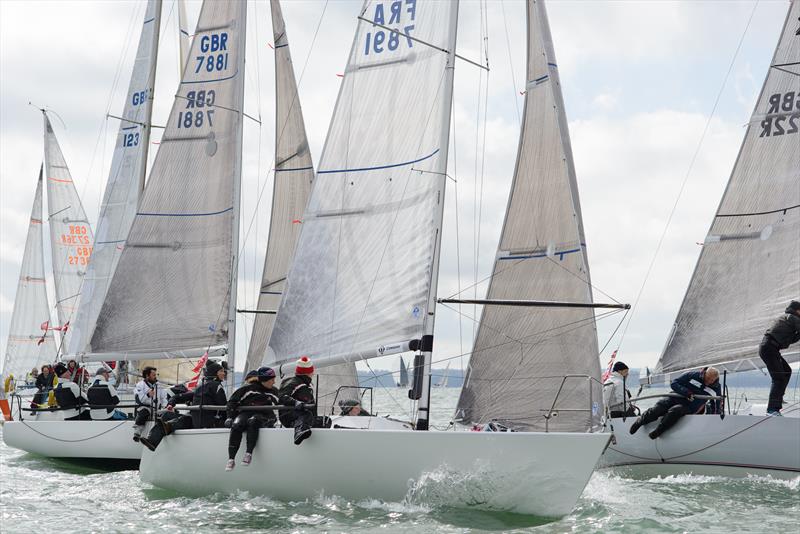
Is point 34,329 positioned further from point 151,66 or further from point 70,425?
point 70,425

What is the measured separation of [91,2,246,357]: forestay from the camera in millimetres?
17781

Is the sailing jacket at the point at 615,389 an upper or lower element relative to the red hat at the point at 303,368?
lower

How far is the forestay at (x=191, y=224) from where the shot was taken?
58.3 ft

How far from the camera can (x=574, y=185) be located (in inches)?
657

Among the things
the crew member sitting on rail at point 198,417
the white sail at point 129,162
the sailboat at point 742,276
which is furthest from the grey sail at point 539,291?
the white sail at point 129,162

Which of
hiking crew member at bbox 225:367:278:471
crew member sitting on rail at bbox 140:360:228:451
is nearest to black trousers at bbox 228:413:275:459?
hiking crew member at bbox 225:367:278:471

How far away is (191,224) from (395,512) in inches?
351

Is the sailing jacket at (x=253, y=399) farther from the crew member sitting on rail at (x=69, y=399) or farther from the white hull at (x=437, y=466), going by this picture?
the crew member sitting on rail at (x=69, y=399)

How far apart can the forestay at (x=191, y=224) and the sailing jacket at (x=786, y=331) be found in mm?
8997

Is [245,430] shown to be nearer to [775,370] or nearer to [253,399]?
[253,399]

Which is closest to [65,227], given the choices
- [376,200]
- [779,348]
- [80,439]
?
[80,439]

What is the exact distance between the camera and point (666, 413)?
14867mm

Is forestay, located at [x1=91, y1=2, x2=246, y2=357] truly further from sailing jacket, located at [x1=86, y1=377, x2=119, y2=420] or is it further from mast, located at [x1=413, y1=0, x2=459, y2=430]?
mast, located at [x1=413, y1=0, x2=459, y2=430]

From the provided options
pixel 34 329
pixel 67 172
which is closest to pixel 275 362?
pixel 67 172
